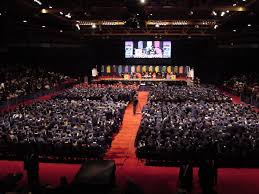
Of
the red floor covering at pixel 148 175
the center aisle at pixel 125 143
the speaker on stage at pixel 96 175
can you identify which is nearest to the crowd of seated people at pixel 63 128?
the center aisle at pixel 125 143

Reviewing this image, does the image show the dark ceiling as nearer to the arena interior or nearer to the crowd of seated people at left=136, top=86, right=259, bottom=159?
the arena interior

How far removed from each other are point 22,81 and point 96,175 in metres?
30.7

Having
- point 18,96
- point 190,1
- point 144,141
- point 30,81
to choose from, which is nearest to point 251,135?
point 144,141

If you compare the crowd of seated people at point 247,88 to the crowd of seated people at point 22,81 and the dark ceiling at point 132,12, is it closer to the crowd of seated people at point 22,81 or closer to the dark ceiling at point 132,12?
the dark ceiling at point 132,12

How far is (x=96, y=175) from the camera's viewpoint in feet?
38.1

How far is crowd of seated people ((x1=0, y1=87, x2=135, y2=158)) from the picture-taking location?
16438 millimetres

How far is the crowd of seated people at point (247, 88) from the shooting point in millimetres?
33031

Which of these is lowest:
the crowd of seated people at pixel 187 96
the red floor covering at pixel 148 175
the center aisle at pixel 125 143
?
the red floor covering at pixel 148 175

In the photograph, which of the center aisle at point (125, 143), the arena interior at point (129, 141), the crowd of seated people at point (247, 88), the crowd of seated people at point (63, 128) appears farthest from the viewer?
the crowd of seated people at point (247, 88)

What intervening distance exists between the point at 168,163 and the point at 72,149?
4.72 metres

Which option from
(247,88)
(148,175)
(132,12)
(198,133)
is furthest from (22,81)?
(148,175)

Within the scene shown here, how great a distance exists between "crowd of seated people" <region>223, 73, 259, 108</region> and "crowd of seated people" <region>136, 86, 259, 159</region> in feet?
24.5

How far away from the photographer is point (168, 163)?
1609 centimetres

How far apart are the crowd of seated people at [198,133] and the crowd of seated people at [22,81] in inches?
619
